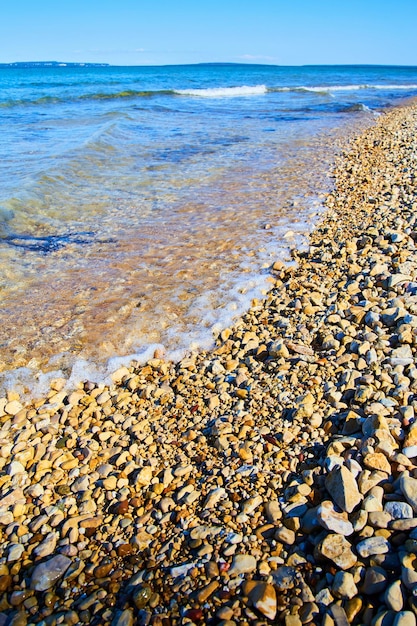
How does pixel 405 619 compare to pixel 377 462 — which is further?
pixel 377 462

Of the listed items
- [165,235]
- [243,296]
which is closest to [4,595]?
[243,296]

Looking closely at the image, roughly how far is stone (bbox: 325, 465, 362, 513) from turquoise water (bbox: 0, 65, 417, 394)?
1.75 m

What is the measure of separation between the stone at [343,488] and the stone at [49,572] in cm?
127

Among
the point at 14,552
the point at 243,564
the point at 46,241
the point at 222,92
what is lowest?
the point at 14,552

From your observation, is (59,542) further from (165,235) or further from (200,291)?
(165,235)

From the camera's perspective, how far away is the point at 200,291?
4.56m

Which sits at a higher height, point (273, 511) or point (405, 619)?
point (405, 619)

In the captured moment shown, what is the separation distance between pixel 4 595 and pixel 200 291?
3116mm

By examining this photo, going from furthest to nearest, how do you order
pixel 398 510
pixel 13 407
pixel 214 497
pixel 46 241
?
pixel 46 241 < pixel 13 407 < pixel 214 497 < pixel 398 510

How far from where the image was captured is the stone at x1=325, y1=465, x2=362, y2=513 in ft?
6.56

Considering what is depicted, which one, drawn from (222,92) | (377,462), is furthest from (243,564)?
(222,92)

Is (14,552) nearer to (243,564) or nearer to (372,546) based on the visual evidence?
(243,564)

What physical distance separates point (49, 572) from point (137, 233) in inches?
189

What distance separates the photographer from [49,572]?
78.3 inches
